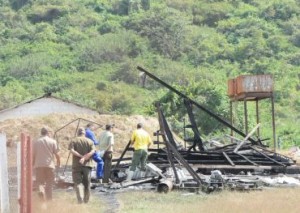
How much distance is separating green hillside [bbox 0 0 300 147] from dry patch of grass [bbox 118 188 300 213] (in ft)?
142

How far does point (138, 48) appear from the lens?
9844cm

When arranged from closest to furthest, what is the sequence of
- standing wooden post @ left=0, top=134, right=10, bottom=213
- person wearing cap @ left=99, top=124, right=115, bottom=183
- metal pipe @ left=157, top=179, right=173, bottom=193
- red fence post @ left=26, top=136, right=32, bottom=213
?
red fence post @ left=26, top=136, right=32, bottom=213, standing wooden post @ left=0, top=134, right=10, bottom=213, metal pipe @ left=157, top=179, right=173, bottom=193, person wearing cap @ left=99, top=124, right=115, bottom=183

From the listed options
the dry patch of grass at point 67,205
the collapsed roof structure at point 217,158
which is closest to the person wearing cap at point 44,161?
the dry patch of grass at point 67,205

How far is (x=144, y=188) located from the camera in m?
22.7

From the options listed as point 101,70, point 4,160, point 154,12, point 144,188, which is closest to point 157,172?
point 144,188

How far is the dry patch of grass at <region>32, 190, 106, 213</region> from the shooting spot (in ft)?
54.9

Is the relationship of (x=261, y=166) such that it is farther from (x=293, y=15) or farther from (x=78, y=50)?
(x=293, y=15)

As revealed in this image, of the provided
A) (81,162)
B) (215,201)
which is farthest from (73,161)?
(215,201)

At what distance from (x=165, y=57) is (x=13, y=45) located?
2021 centimetres

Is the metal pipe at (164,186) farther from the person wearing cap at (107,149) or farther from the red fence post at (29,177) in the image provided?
the red fence post at (29,177)

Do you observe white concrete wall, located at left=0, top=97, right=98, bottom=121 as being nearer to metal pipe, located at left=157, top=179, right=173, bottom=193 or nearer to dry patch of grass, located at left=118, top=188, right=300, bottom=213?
metal pipe, located at left=157, top=179, right=173, bottom=193

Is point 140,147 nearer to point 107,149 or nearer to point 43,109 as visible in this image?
point 107,149

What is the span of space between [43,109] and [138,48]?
4516 cm

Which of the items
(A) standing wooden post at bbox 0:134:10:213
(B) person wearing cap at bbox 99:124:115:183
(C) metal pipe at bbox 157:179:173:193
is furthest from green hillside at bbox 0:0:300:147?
(A) standing wooden post at bbox 0:134:10:213
